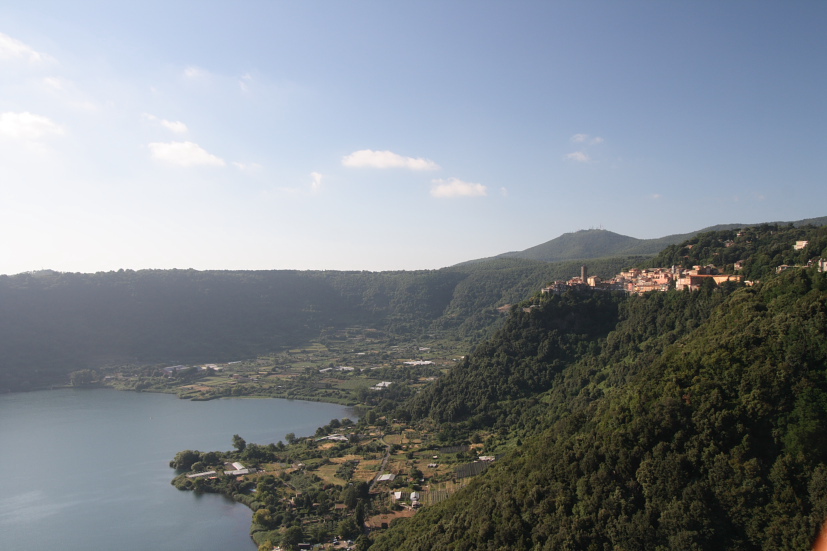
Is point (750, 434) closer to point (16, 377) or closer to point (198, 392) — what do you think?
point (198, 392)

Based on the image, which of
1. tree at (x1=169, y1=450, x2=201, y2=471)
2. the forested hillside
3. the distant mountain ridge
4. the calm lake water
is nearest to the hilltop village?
the calm lake water

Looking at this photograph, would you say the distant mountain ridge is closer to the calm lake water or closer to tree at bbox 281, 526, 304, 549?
the calm lake water

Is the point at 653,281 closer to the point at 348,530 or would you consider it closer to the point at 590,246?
the point at 348,530

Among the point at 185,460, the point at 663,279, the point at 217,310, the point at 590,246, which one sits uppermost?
the point at 590,246

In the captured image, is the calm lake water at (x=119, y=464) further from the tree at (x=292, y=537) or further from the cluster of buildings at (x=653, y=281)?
the cluster of buildings at (x=653, y=281)

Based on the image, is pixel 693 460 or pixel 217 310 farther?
pixel 217 310

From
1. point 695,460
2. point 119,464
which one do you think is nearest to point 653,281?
point 695,460
